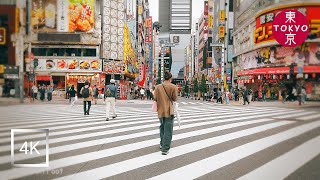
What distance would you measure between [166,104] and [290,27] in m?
2.53

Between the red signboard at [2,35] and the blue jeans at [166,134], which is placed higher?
the red signboard at [2,35]

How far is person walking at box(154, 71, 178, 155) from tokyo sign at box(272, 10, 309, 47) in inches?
84.8

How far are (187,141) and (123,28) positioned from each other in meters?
37.9

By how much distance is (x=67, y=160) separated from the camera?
4.62 m

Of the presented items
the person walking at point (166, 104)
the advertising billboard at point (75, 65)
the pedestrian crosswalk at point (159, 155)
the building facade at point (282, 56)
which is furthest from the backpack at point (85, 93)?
the advertising billboard at point (75, 65)

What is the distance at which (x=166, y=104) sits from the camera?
5934 millimetres

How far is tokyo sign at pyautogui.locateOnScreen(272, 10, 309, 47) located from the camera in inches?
179

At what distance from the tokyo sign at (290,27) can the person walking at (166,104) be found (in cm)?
215

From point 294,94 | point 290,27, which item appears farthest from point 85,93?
point 294,94

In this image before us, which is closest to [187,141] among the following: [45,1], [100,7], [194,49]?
[45,1]

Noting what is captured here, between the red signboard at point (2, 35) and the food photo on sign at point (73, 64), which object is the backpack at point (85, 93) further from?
the food photo on sign at point (73, 64)

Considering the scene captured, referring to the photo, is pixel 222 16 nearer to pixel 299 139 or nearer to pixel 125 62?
pixel 125 62

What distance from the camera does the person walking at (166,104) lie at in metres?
5.95

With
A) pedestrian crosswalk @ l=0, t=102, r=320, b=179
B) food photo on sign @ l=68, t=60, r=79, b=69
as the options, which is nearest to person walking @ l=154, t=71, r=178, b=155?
pedestrian crosswalk @ l=0, t=102, r=320, b=179
